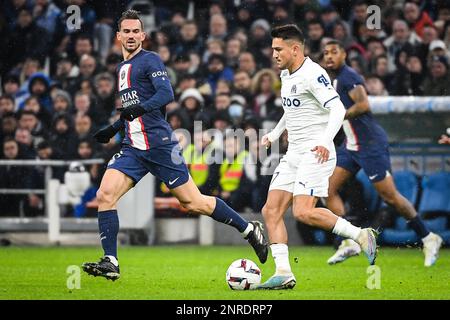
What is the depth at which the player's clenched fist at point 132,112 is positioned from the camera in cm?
883

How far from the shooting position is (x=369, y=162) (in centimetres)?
1164

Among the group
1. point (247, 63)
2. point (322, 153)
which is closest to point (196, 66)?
point (247, 63)

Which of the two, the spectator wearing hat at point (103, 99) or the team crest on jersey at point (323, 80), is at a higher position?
the team crest on jersey at point (323, 80)

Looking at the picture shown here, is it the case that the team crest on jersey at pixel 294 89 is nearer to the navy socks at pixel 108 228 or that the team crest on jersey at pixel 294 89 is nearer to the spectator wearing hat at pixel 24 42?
the navy socks at pixel 108 228

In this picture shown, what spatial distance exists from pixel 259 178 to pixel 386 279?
5191 millimetres

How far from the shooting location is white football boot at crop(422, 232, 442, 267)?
445 inches

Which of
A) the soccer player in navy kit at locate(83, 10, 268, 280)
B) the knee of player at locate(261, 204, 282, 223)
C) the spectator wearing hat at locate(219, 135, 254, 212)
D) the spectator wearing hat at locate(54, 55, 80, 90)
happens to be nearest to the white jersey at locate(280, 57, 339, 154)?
the knee of player at locate(261, 204, 282, 223)

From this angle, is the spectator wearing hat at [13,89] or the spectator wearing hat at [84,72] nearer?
the spectator wearing hat at [84,72]

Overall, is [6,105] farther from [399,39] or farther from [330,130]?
[330,130]

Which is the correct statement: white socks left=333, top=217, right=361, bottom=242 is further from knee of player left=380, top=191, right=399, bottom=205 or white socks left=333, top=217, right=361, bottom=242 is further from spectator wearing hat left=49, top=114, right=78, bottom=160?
spectator wearing hat left=49, top=114, right=78, bottom=160

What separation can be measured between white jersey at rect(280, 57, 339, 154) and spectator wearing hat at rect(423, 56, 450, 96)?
6552 millimetres

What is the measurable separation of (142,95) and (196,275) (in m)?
1.86

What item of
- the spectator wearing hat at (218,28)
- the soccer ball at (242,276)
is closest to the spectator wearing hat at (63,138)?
the spectator wearing hat at (218,28)
